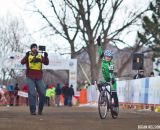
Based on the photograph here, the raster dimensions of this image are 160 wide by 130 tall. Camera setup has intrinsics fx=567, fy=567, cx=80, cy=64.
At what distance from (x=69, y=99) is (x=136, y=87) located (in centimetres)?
1711

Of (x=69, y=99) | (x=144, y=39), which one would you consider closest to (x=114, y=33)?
(x=144, y=39)

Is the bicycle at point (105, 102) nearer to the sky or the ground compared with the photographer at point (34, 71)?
nearer to the ground

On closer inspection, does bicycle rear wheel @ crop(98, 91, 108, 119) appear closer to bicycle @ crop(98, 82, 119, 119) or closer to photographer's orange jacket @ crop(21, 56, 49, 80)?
bicycle @ crop(98, 82, 119, 119)


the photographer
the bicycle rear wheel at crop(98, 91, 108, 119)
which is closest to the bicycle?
the bicycle rear wheel at crop(98, 91, 108, 119)

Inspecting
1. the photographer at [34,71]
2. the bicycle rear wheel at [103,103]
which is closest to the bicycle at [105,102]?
the bicycle rear wheel at [103,103]

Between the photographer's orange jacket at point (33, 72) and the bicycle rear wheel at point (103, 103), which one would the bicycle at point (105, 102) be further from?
the photographer's orange jacket at point (33, 72)

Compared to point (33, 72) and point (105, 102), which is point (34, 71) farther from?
point (105, 102)

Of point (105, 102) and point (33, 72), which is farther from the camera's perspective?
point (33, 72)

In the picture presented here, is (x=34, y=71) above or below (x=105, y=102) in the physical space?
above

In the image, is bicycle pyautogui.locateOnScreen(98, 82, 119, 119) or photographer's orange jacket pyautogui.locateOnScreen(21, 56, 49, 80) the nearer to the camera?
bicycle pyautogui.locateOnScreen(98, 82, 119, 119)

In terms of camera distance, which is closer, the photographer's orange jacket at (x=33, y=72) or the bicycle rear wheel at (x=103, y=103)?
the bicycle rear wheel at (x=103, y=103)

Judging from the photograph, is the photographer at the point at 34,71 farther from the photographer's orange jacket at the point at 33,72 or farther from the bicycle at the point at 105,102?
the bicycle at the point at 105,102

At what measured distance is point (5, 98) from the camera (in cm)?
4119

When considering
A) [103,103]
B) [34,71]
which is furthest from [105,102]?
[34,71]
